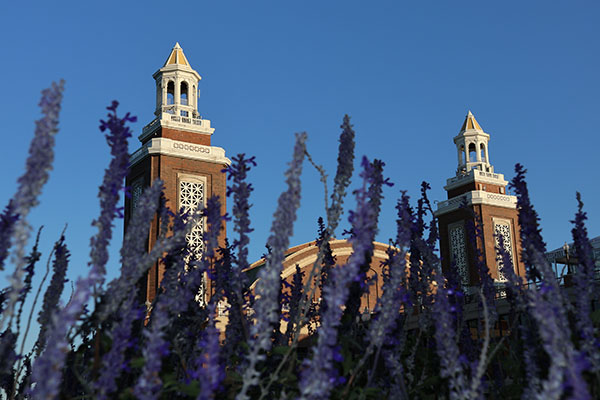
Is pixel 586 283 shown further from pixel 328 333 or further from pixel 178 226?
pixel 178 226

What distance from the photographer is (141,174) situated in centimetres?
2919

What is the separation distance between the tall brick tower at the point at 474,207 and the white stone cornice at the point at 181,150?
58.0 feet

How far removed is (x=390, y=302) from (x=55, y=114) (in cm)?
159

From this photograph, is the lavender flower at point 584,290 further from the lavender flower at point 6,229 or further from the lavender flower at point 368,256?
the lavender flower at point 6,229

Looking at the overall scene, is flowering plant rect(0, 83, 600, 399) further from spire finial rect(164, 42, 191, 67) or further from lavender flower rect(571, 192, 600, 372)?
spire finial rect(164, 42, 191, 67)

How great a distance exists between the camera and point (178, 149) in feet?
93.7

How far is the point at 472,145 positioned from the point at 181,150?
2361cm

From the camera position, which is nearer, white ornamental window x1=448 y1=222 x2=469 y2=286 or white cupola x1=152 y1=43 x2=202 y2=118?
white cupola x1=152 y1=43 x2=202 y2=118

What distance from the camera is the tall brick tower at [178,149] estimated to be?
28.0m

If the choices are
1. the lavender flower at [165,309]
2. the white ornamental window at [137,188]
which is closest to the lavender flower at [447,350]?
the lavender flower at [165,309]

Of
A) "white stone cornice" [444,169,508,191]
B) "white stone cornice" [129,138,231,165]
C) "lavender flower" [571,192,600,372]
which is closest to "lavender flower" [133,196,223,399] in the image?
"lavender flower" [571,192,600,372]

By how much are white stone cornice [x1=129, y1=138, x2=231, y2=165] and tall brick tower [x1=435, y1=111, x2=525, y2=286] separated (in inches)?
696

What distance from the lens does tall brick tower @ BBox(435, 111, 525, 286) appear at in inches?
1522

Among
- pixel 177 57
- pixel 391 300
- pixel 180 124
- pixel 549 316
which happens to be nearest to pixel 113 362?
pixel 391 300
